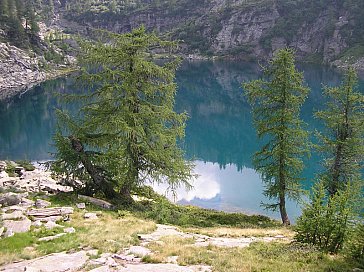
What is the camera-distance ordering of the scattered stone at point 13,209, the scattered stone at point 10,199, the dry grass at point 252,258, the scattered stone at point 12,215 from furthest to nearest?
the scattered stone at point 10,199 < the scattered stone at point 13,209 < the scattered stone at point 12,215 < the dry grass at point 252,258

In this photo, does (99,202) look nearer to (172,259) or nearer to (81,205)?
(81,205)

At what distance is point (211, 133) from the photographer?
3228 inches

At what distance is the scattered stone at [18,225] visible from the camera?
18219 mm

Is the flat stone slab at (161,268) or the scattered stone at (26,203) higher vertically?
the scattered stone at (26,203)

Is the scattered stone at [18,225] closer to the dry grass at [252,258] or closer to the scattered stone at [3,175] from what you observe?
the dry grass at [252,258]

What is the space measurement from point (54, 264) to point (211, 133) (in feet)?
225

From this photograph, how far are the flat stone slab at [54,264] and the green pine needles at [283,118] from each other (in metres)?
16.3

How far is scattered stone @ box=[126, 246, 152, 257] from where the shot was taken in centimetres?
1554

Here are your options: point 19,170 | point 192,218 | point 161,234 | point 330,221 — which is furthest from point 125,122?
point 19,170

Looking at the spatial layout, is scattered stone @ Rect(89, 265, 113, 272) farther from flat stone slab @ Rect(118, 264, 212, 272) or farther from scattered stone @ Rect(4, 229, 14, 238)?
scattered stone @ Rect(4, 229, 14, 238)

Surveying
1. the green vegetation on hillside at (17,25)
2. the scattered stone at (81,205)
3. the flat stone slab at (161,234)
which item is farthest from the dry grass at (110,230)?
the green vegetation on hillside at (17,25)

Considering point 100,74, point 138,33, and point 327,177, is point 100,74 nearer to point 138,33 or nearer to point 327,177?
point 138,33

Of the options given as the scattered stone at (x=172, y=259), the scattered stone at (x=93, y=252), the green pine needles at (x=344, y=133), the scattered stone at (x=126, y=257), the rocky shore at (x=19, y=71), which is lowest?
the scattered stone at (x=93, y=252)

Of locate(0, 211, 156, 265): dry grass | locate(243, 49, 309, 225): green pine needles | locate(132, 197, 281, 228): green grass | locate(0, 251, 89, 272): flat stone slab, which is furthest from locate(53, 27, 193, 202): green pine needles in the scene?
locate(0, 251, 89, 272): flat stone slab
